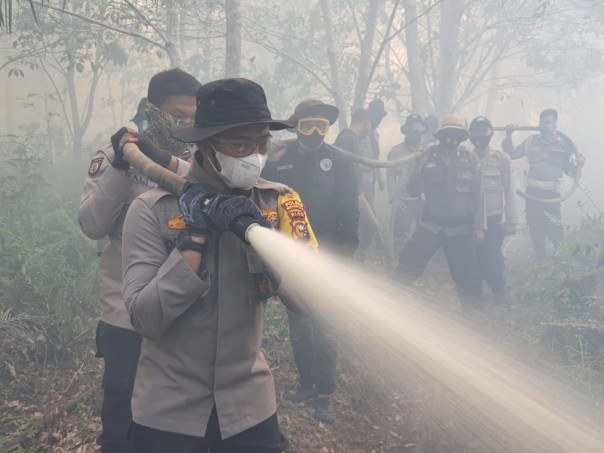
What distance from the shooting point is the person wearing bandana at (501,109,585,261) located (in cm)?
1010

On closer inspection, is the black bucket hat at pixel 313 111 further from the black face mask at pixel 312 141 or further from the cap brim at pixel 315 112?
the black face mask at pixel 312 141

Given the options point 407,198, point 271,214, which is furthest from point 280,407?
point 407,198

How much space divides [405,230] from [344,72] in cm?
789

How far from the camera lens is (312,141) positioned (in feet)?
17.2

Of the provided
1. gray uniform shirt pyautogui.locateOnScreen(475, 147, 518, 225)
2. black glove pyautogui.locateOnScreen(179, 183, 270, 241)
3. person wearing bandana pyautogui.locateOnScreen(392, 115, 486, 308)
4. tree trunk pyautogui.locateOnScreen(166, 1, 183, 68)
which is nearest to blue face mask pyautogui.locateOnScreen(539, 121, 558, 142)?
gray uniform shirt pyautogui.locateOnScreen(475, 147, 518, 225)

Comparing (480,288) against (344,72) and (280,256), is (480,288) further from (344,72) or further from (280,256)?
(344,72)

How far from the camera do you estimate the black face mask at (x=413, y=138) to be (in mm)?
10195

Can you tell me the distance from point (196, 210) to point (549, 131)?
32.2 feet

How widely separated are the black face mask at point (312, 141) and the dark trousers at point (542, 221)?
6689 mm

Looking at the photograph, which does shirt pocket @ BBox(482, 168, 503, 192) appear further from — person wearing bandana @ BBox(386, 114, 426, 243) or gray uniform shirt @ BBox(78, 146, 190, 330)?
gray uniform shirt @ BBox(78, 146, 190, 330)

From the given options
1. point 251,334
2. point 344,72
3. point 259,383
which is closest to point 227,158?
point 251,334

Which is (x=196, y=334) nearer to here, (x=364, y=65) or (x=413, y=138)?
(x=413, y=138)

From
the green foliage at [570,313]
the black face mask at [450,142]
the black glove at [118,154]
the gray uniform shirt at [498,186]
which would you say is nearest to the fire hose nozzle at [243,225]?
the black glove at [118,154]

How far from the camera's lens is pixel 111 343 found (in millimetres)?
2994
